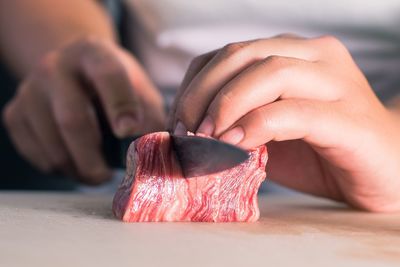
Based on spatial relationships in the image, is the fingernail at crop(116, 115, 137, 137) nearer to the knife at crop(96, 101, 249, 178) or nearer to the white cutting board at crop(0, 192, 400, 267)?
the white cutting board at crop(0, 192, 400, 267)

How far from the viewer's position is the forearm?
2154mm

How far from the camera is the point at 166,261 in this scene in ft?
2.74

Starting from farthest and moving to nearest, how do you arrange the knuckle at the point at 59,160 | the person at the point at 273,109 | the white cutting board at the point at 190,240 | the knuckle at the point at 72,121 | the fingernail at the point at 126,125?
the knuckle at the point at 59,160, the knuckle at the point at 72,121, the fingernail at the point at 126,125, the person at the point at 273,109, the white cutting board at the point at 190,240

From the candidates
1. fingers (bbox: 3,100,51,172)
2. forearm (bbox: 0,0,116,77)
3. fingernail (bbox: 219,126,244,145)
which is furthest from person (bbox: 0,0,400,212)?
forearm (bbox: 0,0,116,77)

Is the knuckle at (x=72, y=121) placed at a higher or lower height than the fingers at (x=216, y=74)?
lower

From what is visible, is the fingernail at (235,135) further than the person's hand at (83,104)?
No

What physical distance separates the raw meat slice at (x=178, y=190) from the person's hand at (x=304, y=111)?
0.21ft

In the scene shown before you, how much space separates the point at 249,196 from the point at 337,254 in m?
0.27

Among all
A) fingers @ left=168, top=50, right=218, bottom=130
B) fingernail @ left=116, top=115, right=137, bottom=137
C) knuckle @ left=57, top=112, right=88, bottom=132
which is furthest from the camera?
knuckle @ left=57, top=112, right=88, bottom=132

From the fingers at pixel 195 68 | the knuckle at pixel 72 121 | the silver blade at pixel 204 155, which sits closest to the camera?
the silver blade at pixel 204 155

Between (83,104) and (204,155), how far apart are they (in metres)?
0.77

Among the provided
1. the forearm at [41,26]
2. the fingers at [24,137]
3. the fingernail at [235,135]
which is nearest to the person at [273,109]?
the fingernail at [235,135]

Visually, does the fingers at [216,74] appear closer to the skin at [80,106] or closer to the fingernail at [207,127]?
the fingernail at [207,127]

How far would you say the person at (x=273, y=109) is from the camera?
3.54 ft
